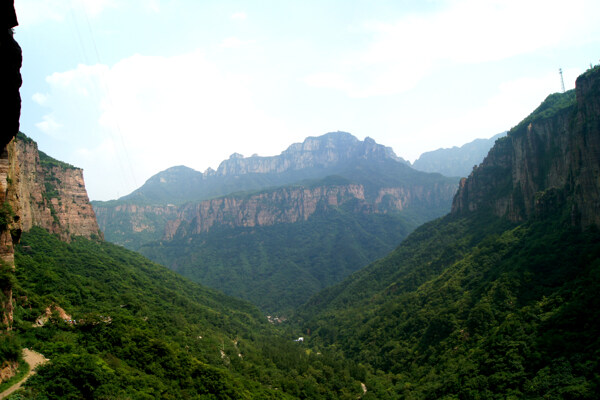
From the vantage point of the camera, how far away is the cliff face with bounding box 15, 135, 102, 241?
81562 mm

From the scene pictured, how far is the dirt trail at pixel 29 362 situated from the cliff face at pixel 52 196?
5146 cm

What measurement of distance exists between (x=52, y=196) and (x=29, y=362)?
3271 inches

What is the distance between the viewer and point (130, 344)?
4359 cm

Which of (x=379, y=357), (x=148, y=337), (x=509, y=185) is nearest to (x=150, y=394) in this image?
(x=148, y=337)

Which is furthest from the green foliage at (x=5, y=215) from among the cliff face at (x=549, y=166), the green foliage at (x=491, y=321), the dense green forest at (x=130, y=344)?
the cliff face at (x=549, y=166)

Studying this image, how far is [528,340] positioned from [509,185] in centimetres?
7427

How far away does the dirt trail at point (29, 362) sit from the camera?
2461cm

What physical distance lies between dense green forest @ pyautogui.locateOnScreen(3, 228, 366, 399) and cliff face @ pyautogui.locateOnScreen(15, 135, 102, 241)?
4.51 metres

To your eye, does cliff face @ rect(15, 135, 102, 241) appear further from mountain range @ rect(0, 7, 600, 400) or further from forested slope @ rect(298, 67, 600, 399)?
forested slope @ rect(298, 67, 600, 399)

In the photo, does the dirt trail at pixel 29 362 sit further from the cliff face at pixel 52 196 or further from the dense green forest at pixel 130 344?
the cliff face at pixel 52 196

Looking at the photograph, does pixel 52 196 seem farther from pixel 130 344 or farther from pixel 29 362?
pixel 29 362

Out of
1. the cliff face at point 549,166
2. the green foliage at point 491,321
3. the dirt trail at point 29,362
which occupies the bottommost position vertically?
the green foliage at point 491,321

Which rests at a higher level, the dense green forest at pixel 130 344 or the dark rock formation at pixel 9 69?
the dark rock formation at pixel 9 69

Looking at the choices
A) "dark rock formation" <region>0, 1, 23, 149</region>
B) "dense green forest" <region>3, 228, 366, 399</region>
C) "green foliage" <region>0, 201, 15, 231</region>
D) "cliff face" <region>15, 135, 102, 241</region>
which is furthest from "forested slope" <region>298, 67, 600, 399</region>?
"cliff face" <region>15, 135, 102, 241</region>
